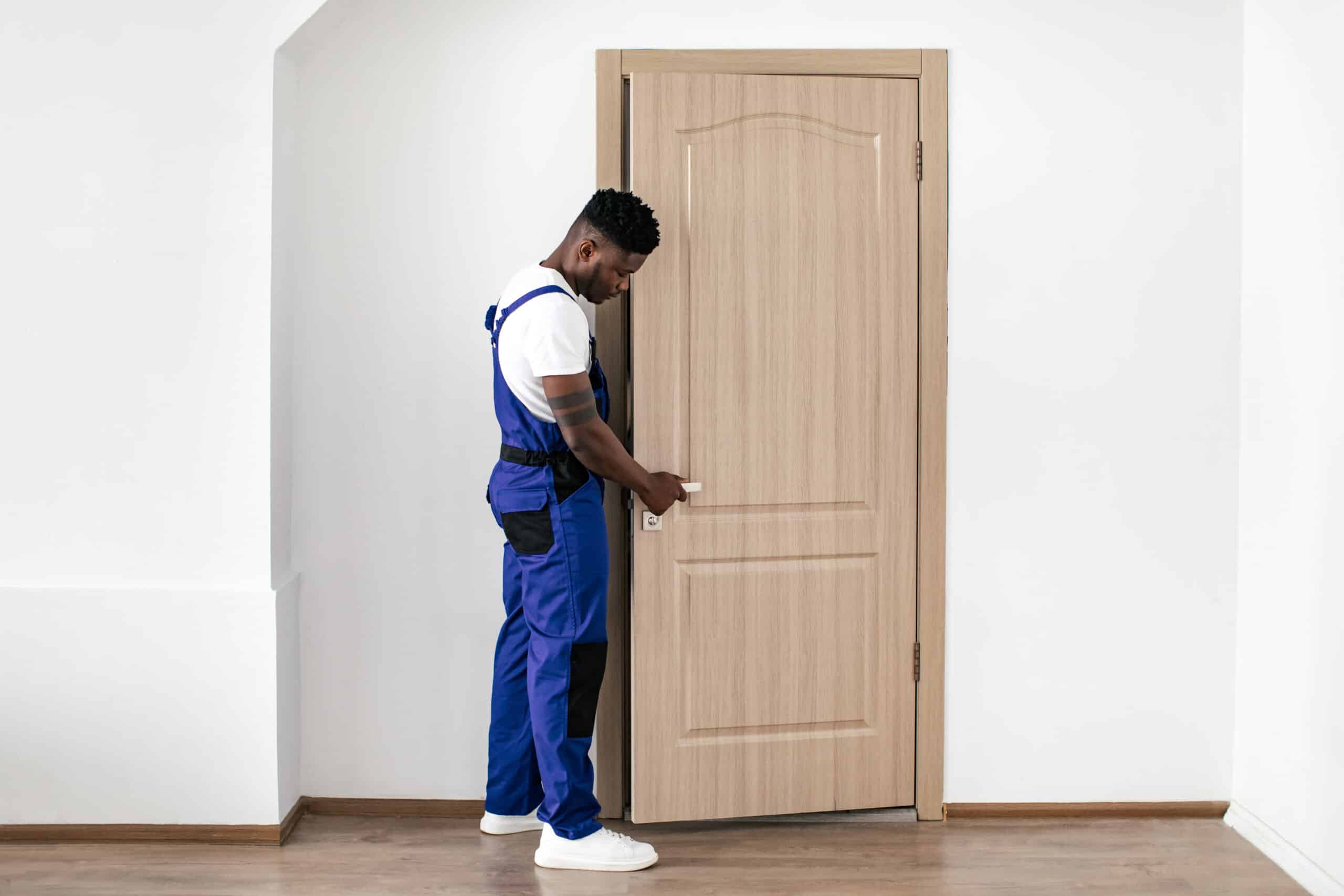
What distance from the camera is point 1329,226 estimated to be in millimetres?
2250

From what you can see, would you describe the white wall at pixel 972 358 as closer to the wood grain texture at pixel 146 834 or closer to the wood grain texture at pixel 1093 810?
the wood grain texture at pixel 1093 810

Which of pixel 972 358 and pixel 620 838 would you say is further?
pixel 972 358

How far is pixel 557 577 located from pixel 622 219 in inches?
31.4

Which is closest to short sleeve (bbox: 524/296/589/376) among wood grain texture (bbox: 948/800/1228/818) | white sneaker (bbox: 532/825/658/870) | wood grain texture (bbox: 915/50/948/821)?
wood grain texture (bbox: 915/50/948/821)

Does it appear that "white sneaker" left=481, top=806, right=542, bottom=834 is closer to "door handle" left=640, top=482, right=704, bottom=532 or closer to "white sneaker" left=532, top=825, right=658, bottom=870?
"white sneaker" left=532, top=825, right=658, bottom=870

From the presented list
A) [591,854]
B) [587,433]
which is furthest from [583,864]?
[587,433]

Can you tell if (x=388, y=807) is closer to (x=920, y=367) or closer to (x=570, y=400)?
(x=570, y=400)

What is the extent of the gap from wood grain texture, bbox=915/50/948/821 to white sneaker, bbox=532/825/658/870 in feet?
2.53

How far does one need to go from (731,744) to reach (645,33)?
1774mm

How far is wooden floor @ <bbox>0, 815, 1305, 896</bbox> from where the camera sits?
7.41 ft

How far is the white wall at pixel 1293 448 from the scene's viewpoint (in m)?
2.24

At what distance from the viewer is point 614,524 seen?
2592 mm

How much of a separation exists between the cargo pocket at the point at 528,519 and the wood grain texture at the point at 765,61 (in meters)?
1.07

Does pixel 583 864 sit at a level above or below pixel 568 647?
below
